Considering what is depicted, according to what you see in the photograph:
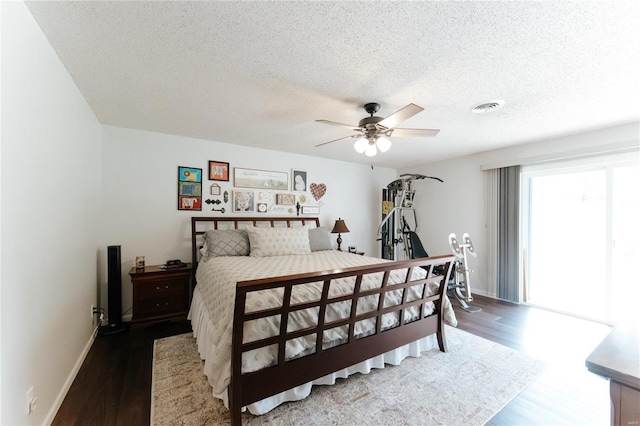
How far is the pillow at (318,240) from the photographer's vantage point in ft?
12.8

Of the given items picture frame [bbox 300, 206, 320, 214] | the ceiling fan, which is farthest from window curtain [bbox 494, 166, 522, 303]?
picture frame [bbox 300, 206, 320, 214]

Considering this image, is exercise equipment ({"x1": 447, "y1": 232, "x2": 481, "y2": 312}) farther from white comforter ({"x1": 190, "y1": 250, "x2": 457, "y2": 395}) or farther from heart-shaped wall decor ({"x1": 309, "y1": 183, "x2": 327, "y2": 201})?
heart-shaped wall decor ({"x1": 309, "y1": 183, "x2": 327, "y2": 201})

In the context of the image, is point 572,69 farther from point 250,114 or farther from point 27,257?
point 27,257

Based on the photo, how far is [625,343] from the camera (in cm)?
82

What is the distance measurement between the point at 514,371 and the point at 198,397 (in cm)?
247

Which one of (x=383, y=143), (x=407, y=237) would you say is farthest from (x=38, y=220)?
(x=407, y=237)

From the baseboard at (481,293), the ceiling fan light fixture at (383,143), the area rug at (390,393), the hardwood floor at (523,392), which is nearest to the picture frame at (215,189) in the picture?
the hardwood floor at (523,392)

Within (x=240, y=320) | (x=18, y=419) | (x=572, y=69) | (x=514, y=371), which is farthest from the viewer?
(x=514, y=371)

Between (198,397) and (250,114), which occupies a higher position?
(250,114)

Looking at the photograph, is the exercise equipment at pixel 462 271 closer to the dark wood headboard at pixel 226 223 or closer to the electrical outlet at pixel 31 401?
the dark wood headboard at pixel 226 223

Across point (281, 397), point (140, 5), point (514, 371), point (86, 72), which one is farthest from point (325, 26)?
point (514, 371)

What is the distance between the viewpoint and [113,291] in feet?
9.20

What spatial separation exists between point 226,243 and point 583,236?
4616 mm

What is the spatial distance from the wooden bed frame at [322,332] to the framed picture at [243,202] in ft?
8.25
